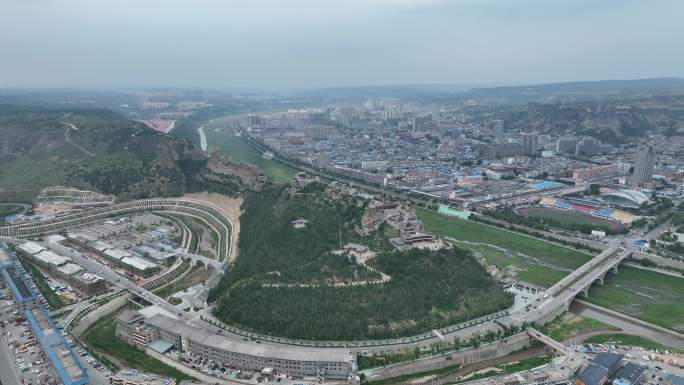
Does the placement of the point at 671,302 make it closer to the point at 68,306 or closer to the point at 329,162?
the point at 68,306

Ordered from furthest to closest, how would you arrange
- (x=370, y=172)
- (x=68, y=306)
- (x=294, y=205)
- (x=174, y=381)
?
(x=370, y=172) < (x=294, y=205) < (x=68, y=306) < (x=174, y=381)

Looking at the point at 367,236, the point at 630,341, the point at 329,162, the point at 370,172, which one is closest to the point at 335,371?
the point at 367,236

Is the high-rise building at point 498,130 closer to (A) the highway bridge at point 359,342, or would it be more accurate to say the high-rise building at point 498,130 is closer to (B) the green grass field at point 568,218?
(B) the green grass field at point 568,218

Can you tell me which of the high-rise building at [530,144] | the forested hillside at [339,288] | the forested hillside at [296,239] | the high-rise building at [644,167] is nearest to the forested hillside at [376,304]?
the forested hillside at [339,288]

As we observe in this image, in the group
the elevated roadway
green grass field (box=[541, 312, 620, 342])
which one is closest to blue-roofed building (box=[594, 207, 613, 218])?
green grass field (box=[541, 312, 620, 342])

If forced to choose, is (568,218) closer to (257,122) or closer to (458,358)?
(458,358)

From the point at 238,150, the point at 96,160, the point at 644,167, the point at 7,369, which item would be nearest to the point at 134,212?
the point at 96,160

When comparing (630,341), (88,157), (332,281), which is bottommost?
(630,341)
